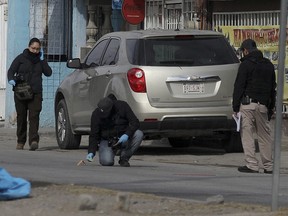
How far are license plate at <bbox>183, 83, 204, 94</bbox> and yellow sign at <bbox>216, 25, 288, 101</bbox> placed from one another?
3.17 m

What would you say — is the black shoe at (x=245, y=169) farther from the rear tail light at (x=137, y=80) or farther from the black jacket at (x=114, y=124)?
the rear tail light at (x=137, y=80)

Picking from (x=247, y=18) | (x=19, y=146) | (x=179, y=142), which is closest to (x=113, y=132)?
(x=19, y=146)

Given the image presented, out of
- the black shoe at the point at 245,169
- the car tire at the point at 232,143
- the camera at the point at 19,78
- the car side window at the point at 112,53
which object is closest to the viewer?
the black shoe at the point at 245,169

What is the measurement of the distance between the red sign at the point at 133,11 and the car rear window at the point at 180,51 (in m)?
5.23

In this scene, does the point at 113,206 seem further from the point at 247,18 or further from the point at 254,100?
the point at 247,18

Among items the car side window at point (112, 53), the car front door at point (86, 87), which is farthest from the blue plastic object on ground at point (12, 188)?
the car front door at point (86, 87)

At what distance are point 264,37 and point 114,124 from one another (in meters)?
5.61

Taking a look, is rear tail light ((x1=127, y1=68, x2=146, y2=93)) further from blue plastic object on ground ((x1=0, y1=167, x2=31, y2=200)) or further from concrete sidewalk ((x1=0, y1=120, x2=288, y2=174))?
blue plastic object on ground ((x1=0, y1=167, x2=31, y2=200))

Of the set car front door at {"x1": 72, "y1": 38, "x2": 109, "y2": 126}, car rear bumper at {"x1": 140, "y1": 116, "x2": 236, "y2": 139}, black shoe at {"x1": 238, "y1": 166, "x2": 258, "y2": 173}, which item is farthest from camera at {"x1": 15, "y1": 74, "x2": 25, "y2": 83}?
black shoe at {"x1": 238, "y1": 166, "x2": 258, "y2": 173}

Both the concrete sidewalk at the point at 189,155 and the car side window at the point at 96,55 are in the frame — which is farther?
the car side window at the point at 96,55

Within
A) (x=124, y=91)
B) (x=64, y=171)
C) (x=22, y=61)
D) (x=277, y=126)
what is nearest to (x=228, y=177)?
(x=64, y=171)

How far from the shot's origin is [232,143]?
55.8ft

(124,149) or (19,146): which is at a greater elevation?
(124,149)

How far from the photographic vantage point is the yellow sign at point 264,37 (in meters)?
18.9
